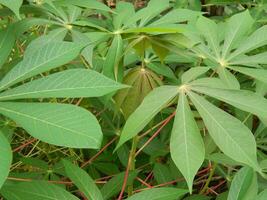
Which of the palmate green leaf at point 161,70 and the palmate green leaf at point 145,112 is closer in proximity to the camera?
the palmate green leaf at point 145,112

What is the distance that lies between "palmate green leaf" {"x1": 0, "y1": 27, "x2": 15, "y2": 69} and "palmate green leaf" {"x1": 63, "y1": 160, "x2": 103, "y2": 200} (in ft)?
0.73

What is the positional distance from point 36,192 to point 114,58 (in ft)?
0.89

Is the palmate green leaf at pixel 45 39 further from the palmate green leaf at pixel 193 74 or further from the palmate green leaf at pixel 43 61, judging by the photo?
the palmate green leaf at pixel 193 74

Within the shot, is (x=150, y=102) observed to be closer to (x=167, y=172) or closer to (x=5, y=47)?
(x=5, y=47)

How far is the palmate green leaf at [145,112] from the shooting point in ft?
2.48

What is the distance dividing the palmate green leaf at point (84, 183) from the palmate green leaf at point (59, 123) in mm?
218

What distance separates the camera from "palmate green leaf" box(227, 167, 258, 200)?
2.90 ft

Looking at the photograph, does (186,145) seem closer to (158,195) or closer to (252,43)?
(158,195)

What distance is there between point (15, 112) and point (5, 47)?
218 mm

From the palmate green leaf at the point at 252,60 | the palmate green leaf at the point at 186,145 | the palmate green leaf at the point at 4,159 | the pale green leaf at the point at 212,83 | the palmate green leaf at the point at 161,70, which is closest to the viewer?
the palmate green leaf at the point at 4,159

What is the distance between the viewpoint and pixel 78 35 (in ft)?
3.34

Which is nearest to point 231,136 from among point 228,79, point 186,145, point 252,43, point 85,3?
point 186,145


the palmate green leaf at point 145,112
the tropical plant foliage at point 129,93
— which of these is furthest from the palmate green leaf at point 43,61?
the palmate green leaf at point 145,112

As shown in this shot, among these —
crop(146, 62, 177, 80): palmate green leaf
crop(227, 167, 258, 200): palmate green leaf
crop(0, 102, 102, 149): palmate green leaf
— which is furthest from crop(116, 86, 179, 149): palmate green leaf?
crop(146, 62, 177, 80): palmate green leaf
